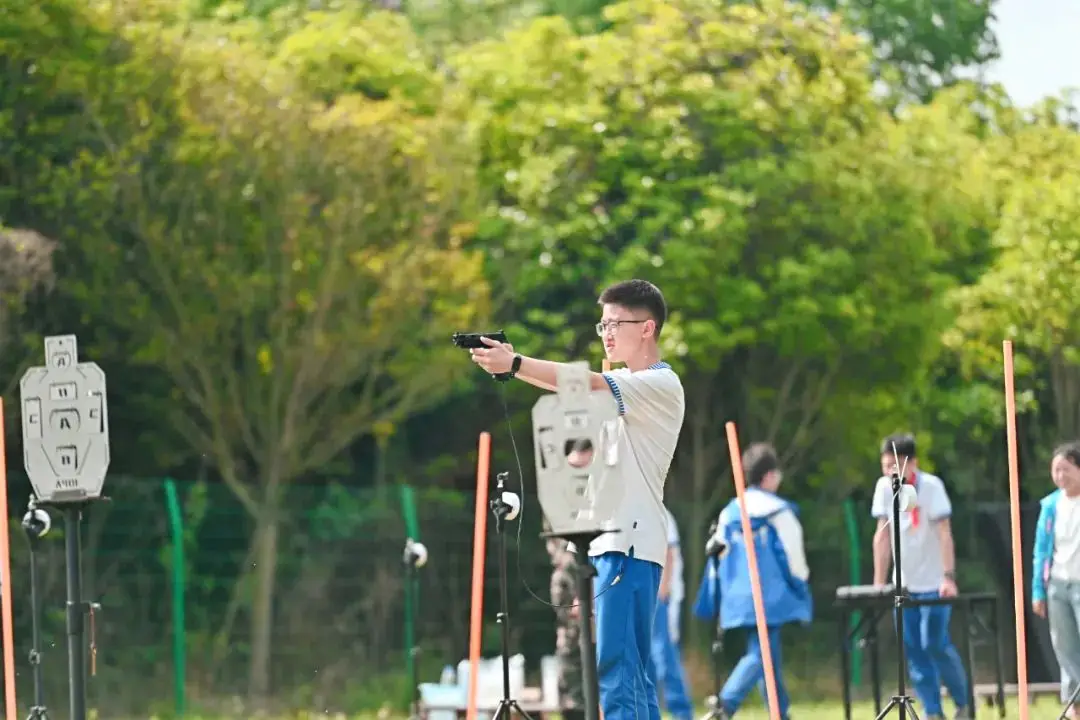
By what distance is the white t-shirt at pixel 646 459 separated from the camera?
7180 mm

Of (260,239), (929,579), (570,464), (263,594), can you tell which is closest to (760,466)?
(929,579)

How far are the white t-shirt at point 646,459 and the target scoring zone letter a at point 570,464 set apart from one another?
138 centimetres

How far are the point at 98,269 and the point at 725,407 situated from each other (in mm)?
8142

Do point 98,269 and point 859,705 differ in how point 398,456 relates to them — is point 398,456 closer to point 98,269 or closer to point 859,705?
point 98,269

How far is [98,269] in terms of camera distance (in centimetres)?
1953

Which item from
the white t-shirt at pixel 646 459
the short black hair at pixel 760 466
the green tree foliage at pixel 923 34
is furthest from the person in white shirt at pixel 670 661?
the green tree foliage at pixel 923 34

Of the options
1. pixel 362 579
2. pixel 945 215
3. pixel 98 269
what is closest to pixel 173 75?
pixel 98 269

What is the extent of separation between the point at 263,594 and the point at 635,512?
12615 millimetres

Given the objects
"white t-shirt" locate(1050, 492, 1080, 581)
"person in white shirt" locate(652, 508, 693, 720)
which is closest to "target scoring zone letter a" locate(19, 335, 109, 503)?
"person in white shirt" locate(652, 508, 693, 720)

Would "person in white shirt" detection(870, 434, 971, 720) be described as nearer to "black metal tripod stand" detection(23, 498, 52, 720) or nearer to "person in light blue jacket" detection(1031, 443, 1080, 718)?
"person in light blue jacket" detection(1031, 443, 1080, 718)

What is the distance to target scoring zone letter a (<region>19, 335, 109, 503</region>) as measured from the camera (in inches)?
270

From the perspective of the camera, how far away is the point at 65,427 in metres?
6.95

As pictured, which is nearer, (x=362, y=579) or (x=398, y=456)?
(x=362, y=579)

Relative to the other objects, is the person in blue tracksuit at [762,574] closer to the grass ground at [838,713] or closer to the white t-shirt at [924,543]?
the white t-shirt at [924,543]
